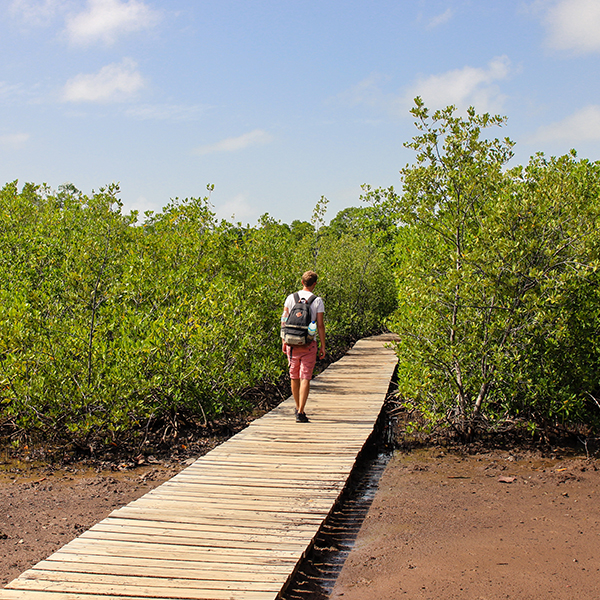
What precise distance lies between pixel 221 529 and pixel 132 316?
3.79m

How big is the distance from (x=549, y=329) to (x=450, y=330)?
3.64ft

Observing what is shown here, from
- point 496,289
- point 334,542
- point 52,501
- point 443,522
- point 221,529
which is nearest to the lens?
point 221,529

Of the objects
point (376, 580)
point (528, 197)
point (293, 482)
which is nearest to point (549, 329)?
point (528, 197)

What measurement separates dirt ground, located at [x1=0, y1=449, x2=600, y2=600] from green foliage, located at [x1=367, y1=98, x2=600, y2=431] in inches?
30.4

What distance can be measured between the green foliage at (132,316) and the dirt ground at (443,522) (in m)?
0.80

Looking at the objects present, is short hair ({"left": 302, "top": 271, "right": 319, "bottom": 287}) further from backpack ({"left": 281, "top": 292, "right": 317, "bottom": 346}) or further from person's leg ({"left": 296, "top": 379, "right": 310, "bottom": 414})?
person's leg ({"left": 296, "top": 379, "right": 310, "bottom": 414})

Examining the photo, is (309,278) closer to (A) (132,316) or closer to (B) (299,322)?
(B) (299,322)

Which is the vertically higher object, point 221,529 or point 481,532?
point 221,529

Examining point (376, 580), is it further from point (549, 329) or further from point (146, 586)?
point (549, 329)

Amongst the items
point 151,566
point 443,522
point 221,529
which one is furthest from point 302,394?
point 151,566

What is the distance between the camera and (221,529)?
4645mm

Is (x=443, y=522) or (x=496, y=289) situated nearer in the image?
(x=443, y=522)

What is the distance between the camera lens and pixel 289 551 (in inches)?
169

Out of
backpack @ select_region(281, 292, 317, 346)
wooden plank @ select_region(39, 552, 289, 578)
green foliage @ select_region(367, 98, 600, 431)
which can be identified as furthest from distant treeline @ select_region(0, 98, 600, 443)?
wooden plank @ select_region(39, 552, 289, 578)
